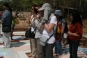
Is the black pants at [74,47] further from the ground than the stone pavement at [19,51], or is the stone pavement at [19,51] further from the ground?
the black pants at [74,47]

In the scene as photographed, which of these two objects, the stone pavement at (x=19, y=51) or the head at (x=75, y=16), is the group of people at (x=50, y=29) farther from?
the stone pavement at (x=19, y=51)

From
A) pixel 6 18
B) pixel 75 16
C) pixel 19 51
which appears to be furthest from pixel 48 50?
pixel 6 18

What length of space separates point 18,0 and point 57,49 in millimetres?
7691

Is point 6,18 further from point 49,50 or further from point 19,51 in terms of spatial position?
point 49,50

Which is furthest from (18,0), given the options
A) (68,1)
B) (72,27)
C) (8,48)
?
(72,27)

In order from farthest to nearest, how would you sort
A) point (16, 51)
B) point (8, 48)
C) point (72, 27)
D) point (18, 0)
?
point (18, 0)
point (8, 48)
point (16, 51)
point (72, 27)

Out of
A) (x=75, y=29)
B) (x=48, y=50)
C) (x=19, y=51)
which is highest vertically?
(x=75, y=29)

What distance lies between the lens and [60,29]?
20.7ft

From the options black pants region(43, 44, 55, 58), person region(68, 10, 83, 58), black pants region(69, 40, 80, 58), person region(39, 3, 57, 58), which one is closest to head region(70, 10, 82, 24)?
person region(68, 10, 83, 58)

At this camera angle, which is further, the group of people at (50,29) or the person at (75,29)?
the person at (75,29)

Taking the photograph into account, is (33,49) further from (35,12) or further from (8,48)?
(8,48)

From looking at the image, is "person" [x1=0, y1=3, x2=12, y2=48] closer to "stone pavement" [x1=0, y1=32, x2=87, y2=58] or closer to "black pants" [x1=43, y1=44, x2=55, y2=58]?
"stone pavement" [x1=0, y1=32, x2=87, y2=58]

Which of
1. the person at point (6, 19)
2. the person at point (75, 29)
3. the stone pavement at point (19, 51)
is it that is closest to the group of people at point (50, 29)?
the person at point (75, 29)

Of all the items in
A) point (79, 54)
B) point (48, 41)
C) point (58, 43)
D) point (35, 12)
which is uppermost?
point (35, 12)
